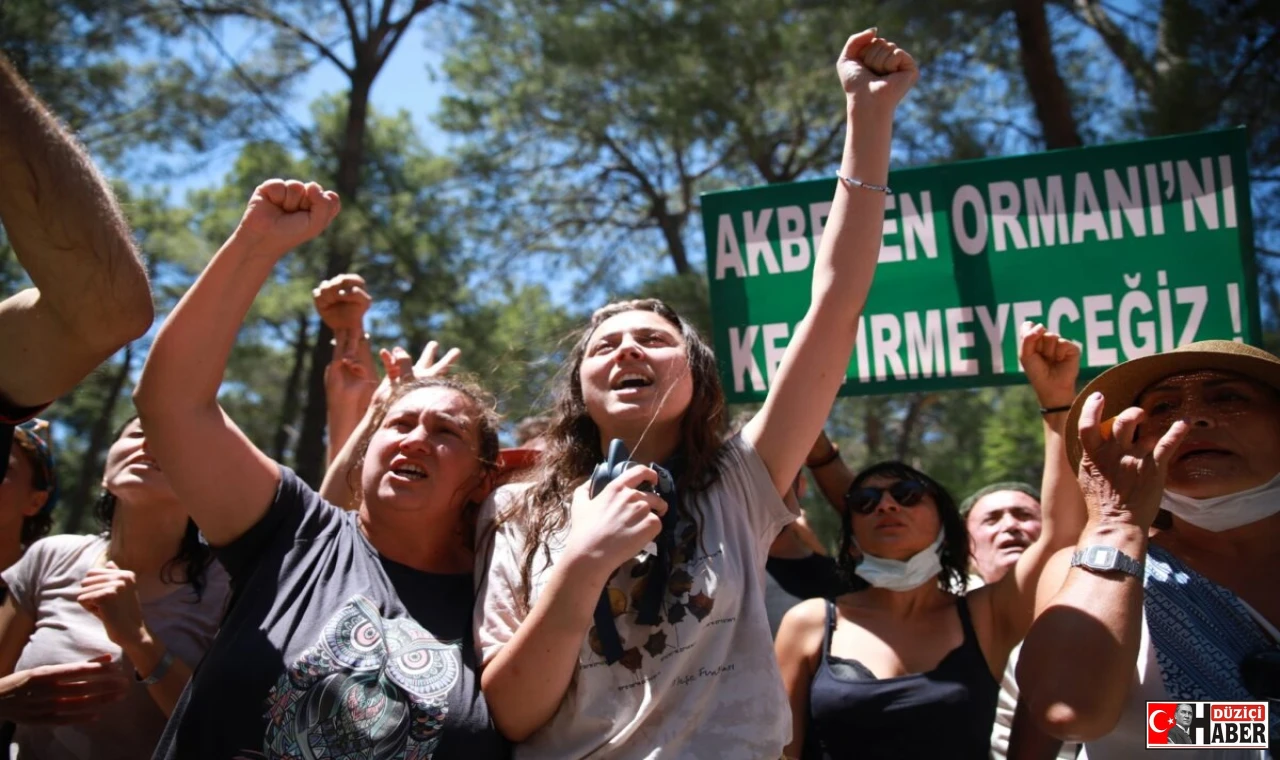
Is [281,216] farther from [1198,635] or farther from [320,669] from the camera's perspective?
[1198,635]

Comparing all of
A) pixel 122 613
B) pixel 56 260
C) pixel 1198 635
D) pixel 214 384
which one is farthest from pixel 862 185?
pixel 122 613

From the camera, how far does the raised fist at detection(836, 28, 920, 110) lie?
222 centimetres

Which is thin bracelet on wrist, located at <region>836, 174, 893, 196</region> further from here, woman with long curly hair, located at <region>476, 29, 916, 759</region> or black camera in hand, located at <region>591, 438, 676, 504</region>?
black camera in hand, located at <region>591, 438, 676, 504</region>

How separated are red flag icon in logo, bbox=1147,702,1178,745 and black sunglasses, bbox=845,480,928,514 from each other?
107 centimetres

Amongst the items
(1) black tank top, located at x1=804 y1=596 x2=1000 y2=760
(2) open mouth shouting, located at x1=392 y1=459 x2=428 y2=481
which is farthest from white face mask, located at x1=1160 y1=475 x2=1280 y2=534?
(2) open mouth shouting, located at x1=392 y1=459 x2=428 y2=481

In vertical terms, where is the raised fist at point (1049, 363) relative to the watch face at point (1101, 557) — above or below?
above

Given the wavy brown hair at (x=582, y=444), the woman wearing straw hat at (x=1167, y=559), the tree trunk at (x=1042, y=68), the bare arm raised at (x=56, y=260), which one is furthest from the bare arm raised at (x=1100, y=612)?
the tree trunk at (x=1042, y=68)

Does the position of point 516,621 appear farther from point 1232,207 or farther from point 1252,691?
point 1232,207

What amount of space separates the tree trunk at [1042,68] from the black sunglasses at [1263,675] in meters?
6.24

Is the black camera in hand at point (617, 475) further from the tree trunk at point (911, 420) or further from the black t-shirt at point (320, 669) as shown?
the tree trunk at point (911, 420)

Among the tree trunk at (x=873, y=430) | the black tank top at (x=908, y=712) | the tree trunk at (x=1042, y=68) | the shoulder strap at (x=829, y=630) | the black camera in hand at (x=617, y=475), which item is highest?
the tree trunk at (x=1042, y=68)

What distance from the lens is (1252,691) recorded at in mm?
1896

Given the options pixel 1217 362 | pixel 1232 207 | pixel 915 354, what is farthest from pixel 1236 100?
pixel 1217 362

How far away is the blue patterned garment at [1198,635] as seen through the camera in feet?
6.31
